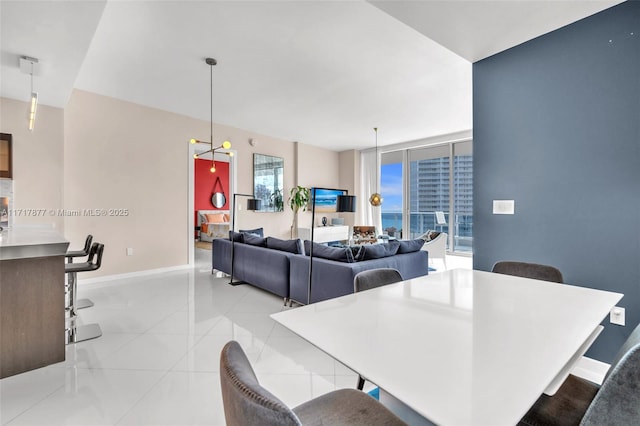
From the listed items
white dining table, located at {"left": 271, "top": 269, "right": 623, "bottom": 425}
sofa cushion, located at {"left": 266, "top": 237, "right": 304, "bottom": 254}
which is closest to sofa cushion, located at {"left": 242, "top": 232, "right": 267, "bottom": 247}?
sofa cushion, located at {"left": 266, "top": 237, "right": 304, "bottom": 254}

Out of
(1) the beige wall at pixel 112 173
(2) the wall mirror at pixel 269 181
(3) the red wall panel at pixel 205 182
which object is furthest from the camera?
(3) the red wall panel at pixel 205 182

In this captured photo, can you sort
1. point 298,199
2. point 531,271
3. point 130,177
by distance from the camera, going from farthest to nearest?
→ 1. point 298,199
2. point 130,177
3. point 531,271

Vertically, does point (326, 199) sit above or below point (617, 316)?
Result: above

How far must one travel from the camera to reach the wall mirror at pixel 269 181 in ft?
21.8

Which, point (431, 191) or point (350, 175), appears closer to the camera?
point (431, 191)

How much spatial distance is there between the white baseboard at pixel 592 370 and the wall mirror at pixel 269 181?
5672 mm

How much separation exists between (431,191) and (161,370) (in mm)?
6804

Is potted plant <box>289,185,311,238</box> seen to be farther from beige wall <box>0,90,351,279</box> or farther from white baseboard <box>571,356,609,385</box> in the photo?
white baseboard <box>571,356,609,385</box>

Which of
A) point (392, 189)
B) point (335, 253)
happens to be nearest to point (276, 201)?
point (392, 189)

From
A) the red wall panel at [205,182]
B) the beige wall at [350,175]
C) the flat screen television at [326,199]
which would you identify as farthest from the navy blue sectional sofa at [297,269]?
the red wall panel at [205,182]

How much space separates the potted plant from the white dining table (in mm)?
5743

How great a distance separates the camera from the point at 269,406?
1.80 ft

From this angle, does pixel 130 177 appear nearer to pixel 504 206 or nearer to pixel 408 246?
pixel 408 246

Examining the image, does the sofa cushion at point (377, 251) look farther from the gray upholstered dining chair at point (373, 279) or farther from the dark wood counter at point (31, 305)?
the dark wood counter at point (31, 305)
